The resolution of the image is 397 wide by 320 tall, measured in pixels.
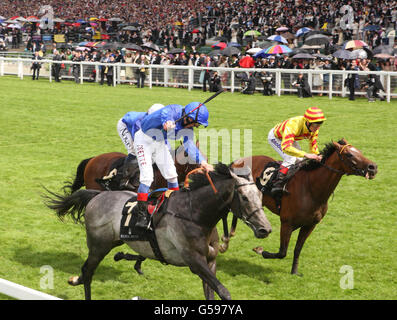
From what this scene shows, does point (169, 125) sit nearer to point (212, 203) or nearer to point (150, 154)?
point (150, 154)

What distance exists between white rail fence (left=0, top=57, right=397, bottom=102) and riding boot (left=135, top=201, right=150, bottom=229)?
54.1ft

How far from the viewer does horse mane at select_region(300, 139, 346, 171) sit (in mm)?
6344

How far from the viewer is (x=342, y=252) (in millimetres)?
7164

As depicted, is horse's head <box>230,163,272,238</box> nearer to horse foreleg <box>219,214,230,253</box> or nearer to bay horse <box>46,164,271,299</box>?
bay horse <box>46,164,271,299</box>

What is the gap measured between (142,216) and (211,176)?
76 centimetres

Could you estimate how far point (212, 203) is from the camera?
4.96 meters

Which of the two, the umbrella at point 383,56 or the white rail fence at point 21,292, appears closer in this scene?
the white rail fence at point 21,292

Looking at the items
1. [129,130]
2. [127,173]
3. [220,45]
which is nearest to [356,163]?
[127,173]

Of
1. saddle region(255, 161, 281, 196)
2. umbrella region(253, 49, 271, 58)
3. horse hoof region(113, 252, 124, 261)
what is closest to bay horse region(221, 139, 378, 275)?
saddle region(255, 161, 281, 196)

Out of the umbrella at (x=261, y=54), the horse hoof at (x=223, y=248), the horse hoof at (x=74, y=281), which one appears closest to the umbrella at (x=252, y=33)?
the umbrella at (x=261, y=54)

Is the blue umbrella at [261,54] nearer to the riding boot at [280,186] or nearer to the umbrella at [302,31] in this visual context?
the umbrella at [302,31]

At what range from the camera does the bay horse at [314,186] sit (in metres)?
6.13
